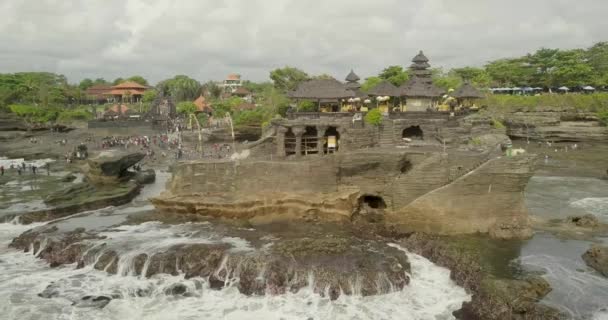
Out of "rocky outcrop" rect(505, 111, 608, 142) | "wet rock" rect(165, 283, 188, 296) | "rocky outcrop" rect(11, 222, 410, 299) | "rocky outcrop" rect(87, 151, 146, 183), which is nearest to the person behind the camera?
"rocky outcrop" rect(11, 222, 410, 299)

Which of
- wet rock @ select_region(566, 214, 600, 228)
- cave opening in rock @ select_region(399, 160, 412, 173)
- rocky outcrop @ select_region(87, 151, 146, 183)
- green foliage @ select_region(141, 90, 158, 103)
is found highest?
green foliage @ select_region(141, 90, 158, 103)

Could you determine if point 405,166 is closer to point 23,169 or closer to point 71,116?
point 23,169

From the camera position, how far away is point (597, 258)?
76.8ft

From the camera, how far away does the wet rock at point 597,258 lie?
22.9m

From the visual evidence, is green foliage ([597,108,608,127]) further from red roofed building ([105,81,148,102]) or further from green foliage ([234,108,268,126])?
red roofed building ([105,81,148,102])

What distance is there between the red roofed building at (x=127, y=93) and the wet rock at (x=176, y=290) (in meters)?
99.9

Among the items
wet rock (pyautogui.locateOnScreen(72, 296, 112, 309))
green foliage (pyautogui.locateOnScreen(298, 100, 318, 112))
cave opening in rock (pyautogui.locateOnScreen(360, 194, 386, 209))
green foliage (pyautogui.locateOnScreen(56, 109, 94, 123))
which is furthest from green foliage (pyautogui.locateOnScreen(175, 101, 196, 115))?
wet rock (pyautogui.locateOnScreen(72, 296, 112, 309))

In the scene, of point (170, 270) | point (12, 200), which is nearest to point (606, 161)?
point (170, 270)

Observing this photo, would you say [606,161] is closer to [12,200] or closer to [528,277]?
[528,277]

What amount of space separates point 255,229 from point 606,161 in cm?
A: 4379

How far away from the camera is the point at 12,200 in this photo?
37156 millimetres

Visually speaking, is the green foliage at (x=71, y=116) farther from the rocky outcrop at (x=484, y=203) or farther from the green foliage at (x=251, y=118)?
the rocky outcrop at (x=484, y=203)

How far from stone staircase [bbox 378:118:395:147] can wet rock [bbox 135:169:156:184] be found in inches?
913

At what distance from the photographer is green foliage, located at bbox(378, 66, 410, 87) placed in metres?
57.8
